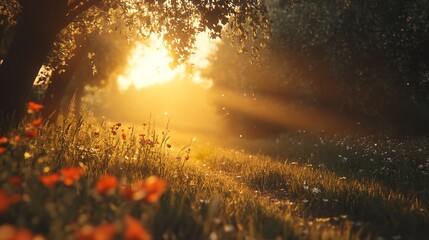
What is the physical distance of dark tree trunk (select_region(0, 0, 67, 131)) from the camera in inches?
365

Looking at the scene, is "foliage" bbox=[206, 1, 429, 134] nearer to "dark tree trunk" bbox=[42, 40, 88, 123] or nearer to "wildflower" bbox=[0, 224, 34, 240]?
"dark tree trunk" bbox=[42, 40, 88, 123]

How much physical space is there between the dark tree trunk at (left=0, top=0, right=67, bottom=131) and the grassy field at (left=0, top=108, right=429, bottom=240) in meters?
0.75

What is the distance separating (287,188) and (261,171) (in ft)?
5.43

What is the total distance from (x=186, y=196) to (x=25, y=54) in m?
5.44

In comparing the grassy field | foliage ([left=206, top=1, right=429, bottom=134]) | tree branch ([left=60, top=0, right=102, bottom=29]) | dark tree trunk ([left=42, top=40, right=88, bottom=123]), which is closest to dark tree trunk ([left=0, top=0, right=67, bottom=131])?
tree branch ([left=60, top=0, right=102, bottom=29])

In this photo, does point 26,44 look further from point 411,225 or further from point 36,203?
point 411,225

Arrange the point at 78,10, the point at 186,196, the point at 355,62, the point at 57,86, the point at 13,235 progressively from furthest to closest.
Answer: the point at 355,62 < the point at 57,86 < the point at 78,10 < the point at 186,196 < the point at 13,235

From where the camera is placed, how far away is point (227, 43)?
3688 cm

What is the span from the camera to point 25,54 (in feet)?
30.8

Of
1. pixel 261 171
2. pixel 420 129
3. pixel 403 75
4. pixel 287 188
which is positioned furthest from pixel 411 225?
pixel 420 129

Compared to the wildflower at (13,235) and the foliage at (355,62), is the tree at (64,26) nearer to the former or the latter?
the foliage at (355,62)

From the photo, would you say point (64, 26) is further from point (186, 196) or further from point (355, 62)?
point (355, 62)

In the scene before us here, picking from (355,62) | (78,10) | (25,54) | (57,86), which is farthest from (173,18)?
(355,62)

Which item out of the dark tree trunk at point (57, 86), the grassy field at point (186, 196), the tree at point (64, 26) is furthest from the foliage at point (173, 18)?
the grassy field at point (186, 196)
